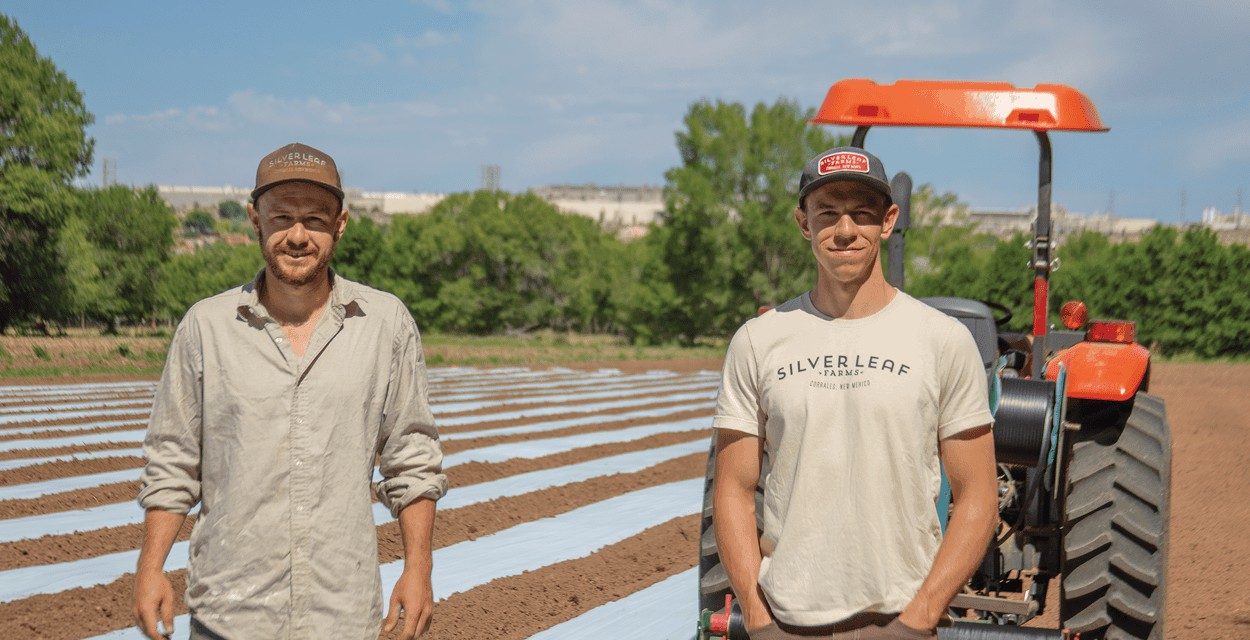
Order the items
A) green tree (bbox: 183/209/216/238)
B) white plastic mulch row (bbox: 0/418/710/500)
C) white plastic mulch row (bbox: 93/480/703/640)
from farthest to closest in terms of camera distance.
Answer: green tree (bbox: 183/209/216/238) < white plastic mulch row (bbox: 0/418/710/500) < white plastic mulch row (bbox: 93/480/703/640)

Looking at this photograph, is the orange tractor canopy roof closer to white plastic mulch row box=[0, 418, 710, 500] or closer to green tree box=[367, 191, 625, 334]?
white plastic mulch row box=[0, 418, 710, 500]

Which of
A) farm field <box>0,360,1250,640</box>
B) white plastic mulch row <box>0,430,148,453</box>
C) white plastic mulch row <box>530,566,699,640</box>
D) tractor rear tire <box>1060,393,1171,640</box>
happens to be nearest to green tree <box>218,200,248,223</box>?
farm field <box>0,360,1250,640</box>

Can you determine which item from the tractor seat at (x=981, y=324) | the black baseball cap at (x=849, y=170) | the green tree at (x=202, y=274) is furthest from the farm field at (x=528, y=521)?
the green tree at (x=202, y=274)

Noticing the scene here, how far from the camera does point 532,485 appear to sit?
962cm

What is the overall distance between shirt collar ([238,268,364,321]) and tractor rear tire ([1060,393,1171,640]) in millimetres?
2655

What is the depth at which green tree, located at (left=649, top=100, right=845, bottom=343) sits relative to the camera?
55.2 metres

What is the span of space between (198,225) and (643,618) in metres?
170

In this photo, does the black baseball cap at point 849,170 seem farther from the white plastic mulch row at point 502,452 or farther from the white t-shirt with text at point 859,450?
the white plastic mulch row at point 502,452

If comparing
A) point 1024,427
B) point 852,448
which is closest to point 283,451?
point 852,448

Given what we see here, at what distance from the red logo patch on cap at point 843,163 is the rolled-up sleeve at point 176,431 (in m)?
1.37

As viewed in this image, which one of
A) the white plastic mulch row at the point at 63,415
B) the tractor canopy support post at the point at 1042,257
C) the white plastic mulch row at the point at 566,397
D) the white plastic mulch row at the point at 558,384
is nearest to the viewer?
the tractor canopy support post at the point at 1042,257

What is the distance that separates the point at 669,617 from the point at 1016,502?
1.91m

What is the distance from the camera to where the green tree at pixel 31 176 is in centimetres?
3775

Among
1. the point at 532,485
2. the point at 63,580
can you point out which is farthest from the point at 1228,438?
the point at 63,580
